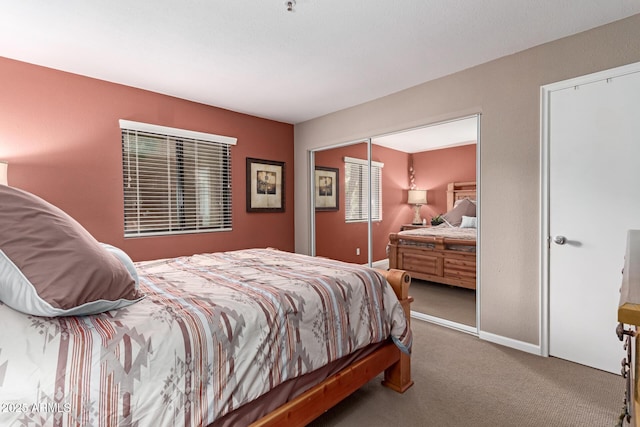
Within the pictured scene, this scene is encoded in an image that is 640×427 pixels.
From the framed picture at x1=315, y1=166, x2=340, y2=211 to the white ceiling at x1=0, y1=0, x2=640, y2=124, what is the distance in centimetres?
141

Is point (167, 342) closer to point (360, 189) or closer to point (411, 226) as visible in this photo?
point (411, 226)

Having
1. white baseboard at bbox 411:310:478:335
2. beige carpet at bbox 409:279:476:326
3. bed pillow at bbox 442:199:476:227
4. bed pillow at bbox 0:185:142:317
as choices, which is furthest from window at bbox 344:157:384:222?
bed pillow at bbox 0:185:142:317

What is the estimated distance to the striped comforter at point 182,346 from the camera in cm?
91

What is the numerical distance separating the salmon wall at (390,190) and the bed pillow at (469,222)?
0.25 metres

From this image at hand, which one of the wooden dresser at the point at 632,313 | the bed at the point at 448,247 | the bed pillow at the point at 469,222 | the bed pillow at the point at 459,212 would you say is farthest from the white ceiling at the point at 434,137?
the wooden dresser at the point at 632,313

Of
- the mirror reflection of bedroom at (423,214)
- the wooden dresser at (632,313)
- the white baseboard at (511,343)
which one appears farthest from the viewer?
the mirror reflection of bedroom at (423,214)

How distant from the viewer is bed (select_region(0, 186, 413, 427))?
928mm

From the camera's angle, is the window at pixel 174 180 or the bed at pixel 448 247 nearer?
the bed at pixel 448 247

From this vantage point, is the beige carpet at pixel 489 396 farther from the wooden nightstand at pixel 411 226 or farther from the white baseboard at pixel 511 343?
the wooden nightstand at pixel 411 226

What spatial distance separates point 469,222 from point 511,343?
113 centimetres

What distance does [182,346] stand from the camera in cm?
112

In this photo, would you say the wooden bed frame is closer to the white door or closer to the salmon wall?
the white door

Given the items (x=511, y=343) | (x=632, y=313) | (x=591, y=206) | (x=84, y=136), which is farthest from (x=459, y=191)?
(x=84, y=136)

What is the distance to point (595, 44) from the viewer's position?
2283 millimetres
